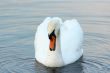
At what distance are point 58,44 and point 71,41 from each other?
26.7 inches

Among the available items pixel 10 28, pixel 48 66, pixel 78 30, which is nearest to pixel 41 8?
pixel 10 28

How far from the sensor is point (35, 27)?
50.4ft

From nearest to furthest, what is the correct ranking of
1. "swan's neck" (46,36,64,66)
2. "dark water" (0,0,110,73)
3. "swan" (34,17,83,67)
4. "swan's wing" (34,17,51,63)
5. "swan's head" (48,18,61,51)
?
"swan's head" (48,18,61,51) → "swan" (34,17,83,67) → "dark water" (0,0,110,73) → "swan's neck" (46,36,64,66) → "swan's wing" (34,17,51,63)

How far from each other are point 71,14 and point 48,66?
4310 millimetres

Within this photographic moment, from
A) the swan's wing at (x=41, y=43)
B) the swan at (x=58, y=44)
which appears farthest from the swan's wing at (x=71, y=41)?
the swan's wing at (x=41, y=43)

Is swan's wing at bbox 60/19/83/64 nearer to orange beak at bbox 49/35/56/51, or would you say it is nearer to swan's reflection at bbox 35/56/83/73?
swan's reflection at bbox 35/56/83/73

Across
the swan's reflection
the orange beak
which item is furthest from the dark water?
the orange beak

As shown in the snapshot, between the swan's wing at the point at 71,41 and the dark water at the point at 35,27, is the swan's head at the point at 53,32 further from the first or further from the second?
the swan's wing at the point at 71,41

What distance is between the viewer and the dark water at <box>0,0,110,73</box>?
1234 centimetres

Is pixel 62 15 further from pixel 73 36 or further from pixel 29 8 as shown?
pixel 73 36

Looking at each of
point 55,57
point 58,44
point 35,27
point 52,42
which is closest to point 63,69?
point 55,57

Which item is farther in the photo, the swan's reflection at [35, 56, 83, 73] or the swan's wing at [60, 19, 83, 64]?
the swan's wing at [60, 19, 83, 64]

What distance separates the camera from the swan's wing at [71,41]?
1277 cm

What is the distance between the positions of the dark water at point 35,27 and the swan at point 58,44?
0.62 ft
